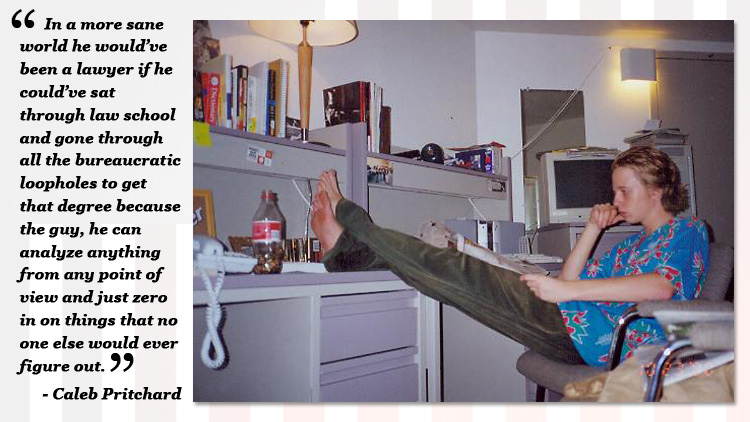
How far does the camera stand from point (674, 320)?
39.9 inches

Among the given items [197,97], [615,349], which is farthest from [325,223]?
[615,349]

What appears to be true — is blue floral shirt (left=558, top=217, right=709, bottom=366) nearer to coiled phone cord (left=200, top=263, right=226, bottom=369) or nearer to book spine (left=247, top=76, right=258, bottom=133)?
coiled phone cord (left=200, top=263, right=226, bottom=369)

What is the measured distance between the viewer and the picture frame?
151cm

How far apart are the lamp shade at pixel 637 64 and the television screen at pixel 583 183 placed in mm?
572

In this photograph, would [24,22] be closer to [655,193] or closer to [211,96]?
[211,96]

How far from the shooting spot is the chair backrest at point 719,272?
1.27m

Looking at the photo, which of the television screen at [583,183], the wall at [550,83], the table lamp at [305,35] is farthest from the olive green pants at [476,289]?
the wall at [550,83]

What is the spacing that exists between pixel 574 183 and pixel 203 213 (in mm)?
1696

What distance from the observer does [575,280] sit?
132 cm

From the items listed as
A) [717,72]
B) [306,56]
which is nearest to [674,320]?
[306,56]

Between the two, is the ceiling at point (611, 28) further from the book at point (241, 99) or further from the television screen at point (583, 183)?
the book at point (241, 99)

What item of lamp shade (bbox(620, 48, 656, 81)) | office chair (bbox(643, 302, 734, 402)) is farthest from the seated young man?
lamp shade (bbox(620, 48, 656, 81))

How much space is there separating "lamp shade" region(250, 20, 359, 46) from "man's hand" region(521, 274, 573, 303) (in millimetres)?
1047
